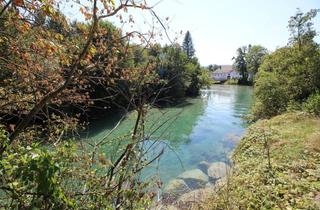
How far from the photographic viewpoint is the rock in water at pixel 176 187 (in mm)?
7307

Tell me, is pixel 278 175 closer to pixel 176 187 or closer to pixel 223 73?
pixel 176 187

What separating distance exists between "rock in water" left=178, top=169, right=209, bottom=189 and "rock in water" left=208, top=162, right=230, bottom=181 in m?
0.23

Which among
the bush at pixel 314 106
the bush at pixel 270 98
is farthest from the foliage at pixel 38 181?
the bush at pixel 270 98

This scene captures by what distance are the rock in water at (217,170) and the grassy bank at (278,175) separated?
24.0 inches

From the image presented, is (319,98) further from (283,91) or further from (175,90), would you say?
(175,90)

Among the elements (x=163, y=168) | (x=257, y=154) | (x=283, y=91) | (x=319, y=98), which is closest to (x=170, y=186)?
(x=163, y=168)

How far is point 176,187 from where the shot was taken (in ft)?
25.0

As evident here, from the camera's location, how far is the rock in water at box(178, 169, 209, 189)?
805 centimetres

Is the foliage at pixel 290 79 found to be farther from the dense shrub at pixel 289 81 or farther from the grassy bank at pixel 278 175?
the grassy bank at pixel 278 175

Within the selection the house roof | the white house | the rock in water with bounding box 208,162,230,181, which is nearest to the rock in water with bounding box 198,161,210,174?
the rock in water with bounding box 208,162,230,181

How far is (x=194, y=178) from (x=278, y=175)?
2916 mm

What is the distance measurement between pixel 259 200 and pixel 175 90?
27.1 metres

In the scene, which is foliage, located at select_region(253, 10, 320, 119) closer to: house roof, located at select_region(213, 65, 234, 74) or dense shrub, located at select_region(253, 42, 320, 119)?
dense shrub, located at select_region(253, 42, 320, 119)

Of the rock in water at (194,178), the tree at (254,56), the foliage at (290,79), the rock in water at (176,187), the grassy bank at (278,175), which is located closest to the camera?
the grassy bank at (278,175)
